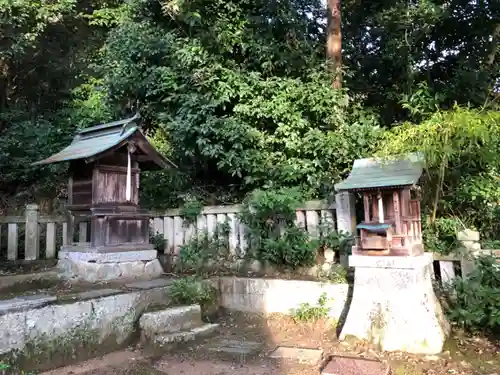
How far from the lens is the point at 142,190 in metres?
8.77

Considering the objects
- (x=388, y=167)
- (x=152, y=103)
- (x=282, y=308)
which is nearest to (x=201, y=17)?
(x=152, y=103)

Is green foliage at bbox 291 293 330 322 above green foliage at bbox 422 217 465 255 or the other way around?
the other way around

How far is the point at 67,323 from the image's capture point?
13.7ft

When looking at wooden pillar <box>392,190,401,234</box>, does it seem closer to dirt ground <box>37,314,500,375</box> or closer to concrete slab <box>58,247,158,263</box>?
dirt ground <box>37,314,500,375</box>

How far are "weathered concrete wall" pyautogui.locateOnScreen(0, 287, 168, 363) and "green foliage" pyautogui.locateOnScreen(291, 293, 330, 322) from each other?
2.10 metres

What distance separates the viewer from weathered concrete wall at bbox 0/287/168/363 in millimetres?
3797

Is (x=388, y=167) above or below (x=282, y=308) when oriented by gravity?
above

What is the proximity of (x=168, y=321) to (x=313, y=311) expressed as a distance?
1.95 meters

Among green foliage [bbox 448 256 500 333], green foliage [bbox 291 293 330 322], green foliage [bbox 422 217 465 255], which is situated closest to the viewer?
green foliage [bbox 448 256 500 333]

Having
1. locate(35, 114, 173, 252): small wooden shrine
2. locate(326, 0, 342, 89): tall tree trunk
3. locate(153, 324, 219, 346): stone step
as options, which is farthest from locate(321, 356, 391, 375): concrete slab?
locate(326, 0, 342, 89): tall tree trunk

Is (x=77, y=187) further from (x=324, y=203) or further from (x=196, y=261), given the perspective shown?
(x=324, y=203)

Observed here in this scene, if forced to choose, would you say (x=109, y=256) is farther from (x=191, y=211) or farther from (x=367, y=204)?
(x=367, y=204)

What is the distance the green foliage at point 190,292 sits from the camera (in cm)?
527

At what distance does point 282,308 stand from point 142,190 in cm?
478
